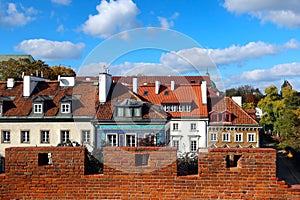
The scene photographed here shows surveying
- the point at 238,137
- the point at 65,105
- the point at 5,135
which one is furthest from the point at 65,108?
the point at 238,137

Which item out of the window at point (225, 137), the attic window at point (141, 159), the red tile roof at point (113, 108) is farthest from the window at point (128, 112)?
the window at point (225, 137)

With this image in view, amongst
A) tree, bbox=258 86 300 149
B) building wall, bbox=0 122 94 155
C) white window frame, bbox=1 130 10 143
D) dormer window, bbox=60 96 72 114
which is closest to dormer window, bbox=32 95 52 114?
building wall, bbox=0 122 94 155

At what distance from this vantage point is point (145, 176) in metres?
5.26

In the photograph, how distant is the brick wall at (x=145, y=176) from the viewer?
205 inches

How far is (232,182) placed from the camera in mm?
5211

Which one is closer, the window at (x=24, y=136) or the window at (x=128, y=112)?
the window at (x=128, y=112)

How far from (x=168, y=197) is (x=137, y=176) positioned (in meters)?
0.56

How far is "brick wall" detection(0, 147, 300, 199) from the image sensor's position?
521 cm

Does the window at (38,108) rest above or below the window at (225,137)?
above

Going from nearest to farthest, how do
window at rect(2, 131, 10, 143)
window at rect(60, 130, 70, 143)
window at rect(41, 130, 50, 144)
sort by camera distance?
window at rect(60, 130, 70, 143) → window at rect(41, 130, 50, 144) → window at rect(2, 131, 10, 143)

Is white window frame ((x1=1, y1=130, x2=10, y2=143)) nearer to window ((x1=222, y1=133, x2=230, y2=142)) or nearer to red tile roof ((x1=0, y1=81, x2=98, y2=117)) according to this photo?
red tile roof ((x1=0, y1=81, x2=98, y2=117))

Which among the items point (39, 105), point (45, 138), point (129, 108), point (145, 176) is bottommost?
point (45, 138)

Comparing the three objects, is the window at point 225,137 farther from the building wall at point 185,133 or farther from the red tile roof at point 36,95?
the building wall at point 185,133

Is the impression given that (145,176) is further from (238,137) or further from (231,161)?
(238,137)
